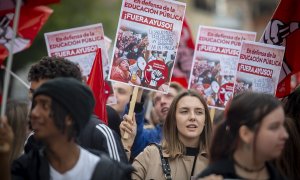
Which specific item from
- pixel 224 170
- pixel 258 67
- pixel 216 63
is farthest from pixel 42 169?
pixel 216 63

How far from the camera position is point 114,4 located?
124 feet

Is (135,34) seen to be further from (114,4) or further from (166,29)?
(114,4)

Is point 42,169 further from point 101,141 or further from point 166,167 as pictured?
point 166,167

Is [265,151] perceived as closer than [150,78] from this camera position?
Yes

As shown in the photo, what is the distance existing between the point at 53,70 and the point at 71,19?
85.4ft

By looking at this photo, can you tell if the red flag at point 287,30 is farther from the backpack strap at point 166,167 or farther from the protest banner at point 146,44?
the backpack strap at point 166,167

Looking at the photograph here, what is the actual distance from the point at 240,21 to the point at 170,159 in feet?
175

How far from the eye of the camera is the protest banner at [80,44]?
9.05m

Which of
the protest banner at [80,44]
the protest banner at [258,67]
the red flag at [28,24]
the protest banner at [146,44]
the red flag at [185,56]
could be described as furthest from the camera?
the red flag at [185,56]

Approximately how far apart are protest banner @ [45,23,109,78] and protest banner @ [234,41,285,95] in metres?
1.39

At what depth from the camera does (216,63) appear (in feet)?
31.7

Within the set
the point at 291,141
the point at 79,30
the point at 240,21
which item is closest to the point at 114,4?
the point at 240,21

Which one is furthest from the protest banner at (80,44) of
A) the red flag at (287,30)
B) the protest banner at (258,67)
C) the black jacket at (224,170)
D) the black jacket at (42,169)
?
the black jacket at (224,170)

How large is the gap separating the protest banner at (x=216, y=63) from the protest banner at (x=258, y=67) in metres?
0.65
